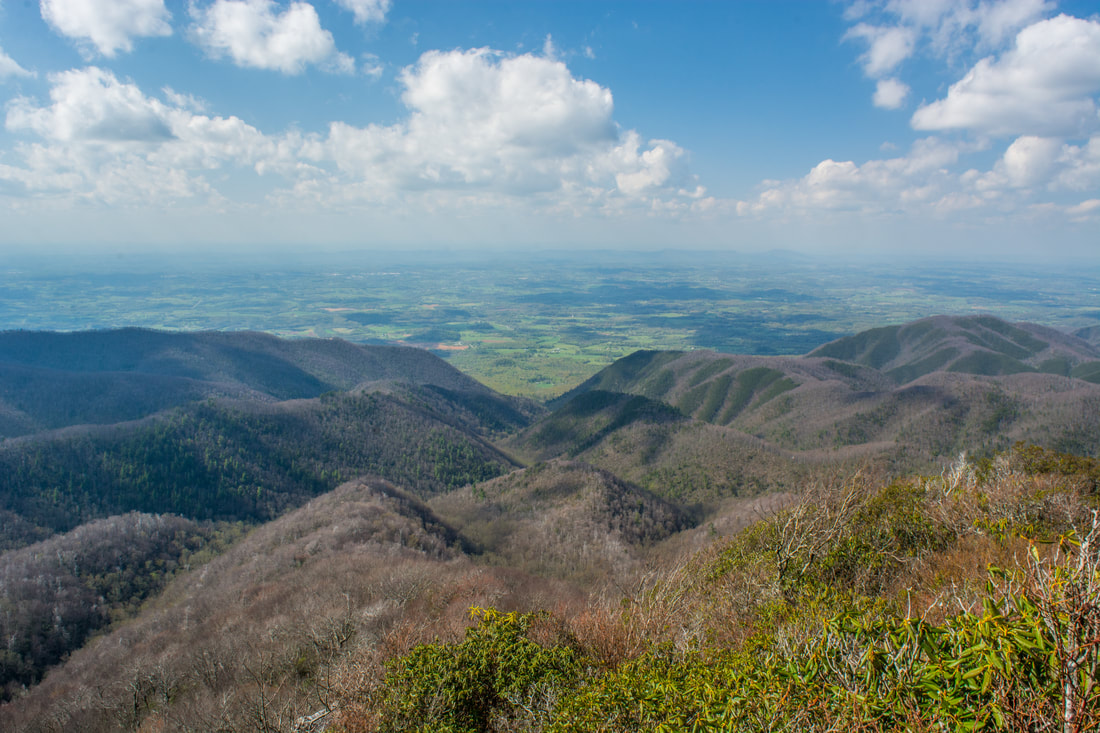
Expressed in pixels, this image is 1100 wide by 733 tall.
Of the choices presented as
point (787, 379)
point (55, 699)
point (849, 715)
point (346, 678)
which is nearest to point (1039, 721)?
point (849, 715)

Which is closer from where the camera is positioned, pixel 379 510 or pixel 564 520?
pixel 379 510

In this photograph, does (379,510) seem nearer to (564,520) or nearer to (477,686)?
(564,520)

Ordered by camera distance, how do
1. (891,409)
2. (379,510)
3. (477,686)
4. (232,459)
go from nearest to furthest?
(477,686) → (379,510) → (232,459) → (891,409)

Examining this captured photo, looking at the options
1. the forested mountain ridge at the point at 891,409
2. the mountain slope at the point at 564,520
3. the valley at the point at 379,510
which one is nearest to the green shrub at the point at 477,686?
the valley at the point at 379,510

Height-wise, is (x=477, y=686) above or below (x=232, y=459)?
above

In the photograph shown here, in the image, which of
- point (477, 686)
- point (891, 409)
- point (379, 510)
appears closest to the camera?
point (477, 686)

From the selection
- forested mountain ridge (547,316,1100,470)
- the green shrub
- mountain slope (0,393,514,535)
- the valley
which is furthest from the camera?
forested mountain ridge (547,316,1100,470)

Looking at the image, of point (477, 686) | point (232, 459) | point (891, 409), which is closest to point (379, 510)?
point (232, 459)

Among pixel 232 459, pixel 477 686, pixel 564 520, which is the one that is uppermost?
pixel 477 686

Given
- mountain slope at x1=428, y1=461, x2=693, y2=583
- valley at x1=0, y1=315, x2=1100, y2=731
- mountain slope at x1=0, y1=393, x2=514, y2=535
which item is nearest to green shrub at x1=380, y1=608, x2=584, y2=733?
valley at x1=0, y1=315, x2=1100, y2=731

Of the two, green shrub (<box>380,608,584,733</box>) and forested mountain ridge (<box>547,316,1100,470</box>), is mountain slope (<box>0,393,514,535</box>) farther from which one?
green shrub (<box>380,608,584,733</box>)

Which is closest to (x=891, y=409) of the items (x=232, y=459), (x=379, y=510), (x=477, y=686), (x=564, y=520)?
(x=564, y=520)
